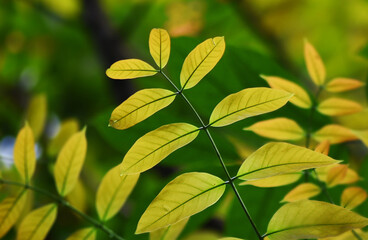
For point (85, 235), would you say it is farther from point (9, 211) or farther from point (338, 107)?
point (338, 107)

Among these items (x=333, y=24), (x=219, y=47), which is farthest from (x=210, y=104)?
(x=333, y=24)

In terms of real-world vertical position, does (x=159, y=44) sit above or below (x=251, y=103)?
above

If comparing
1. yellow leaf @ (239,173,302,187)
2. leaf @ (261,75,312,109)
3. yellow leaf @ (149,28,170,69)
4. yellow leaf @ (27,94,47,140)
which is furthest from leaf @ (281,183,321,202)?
yellow leaf @ (27,94,47,140)

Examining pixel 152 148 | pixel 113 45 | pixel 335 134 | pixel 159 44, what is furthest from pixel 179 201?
pixel 113 45

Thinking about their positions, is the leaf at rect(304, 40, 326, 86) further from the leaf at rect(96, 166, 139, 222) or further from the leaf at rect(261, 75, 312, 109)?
the leaf at rect(96, 166, 139, 222)

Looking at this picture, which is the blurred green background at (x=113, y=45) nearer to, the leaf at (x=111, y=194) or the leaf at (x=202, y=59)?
the leaf at (x=111, y=194)

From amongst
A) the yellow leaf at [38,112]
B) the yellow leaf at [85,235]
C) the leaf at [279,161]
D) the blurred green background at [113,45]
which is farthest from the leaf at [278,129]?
the blurred green background at [113,45]

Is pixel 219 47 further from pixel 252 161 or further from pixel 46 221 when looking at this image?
pixel 46 221
